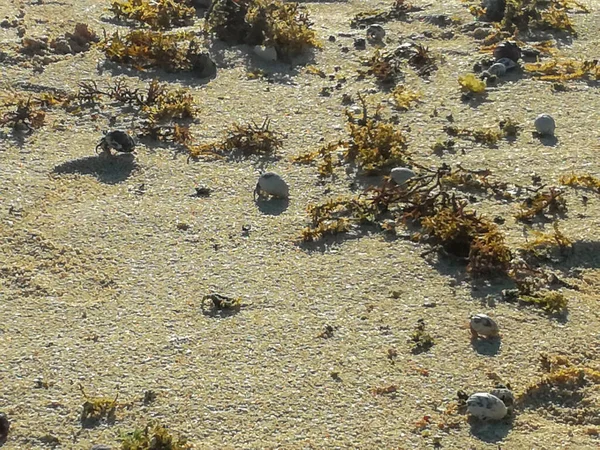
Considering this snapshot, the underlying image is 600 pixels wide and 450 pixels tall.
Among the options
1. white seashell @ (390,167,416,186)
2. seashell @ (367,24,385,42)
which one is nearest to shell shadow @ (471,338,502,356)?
white seashell @ (390,167,416,186)

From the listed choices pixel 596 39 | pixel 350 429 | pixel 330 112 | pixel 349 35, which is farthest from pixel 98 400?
pixel 596 39

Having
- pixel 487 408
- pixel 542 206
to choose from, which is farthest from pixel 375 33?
pixel 487 408

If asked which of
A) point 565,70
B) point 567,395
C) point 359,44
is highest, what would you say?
point 567,395

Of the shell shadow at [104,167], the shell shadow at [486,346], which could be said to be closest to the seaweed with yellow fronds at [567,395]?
the shell shadow at [486,346]

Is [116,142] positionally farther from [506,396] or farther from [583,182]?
[506,396]

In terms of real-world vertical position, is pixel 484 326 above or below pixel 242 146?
above

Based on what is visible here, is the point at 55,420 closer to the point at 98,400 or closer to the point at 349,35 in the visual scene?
the point at 98,400
